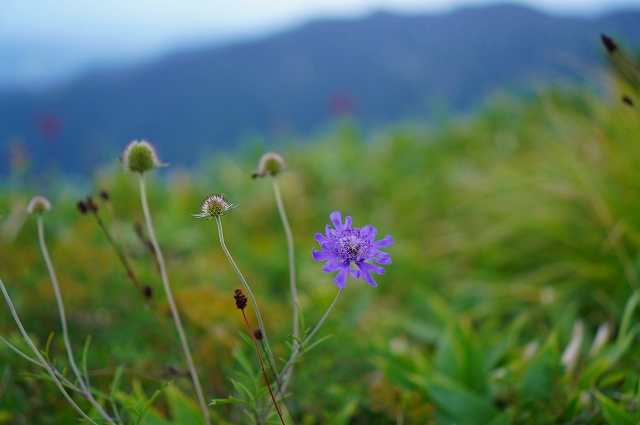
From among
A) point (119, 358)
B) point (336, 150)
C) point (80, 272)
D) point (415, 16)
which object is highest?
point (415, 16)

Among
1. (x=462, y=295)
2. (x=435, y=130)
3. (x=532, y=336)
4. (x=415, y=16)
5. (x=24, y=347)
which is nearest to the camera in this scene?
(x=24, y=347)

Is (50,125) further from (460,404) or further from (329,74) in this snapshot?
(329,74)

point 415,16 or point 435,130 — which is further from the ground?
point 415,16

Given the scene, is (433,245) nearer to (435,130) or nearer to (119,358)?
(119,358)

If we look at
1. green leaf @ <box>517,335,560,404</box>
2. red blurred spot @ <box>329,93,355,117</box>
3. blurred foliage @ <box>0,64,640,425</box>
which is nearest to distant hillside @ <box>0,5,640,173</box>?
red blurred spot @ <box>329,93,355,117</box>

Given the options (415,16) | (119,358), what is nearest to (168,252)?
(119,358)

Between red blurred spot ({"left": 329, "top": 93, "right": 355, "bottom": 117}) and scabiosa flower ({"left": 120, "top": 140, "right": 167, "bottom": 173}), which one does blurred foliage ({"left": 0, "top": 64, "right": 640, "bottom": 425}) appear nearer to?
scabiosa flower ({"left": 120, "top": 140, "right": 167, "bottom": 173})
